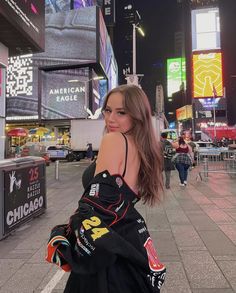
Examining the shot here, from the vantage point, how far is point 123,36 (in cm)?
13150

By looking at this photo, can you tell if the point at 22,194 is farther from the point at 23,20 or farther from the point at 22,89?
the point at 22,89

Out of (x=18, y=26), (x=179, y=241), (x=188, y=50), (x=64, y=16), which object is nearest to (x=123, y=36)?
(x=188, y=50)

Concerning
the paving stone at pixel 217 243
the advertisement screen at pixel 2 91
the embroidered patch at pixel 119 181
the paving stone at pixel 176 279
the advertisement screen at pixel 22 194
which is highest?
the advertisement screen at pixel 2 91

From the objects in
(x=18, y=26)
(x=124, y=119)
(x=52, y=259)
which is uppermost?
(x=18, y=26)

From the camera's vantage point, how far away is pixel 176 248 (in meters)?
5.45

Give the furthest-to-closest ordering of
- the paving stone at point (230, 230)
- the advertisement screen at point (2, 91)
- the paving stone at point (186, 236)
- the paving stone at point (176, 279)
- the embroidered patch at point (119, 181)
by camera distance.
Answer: the advertisement screen at point (2, 91) < the paving stone at point (230, 230) < the paving stone at point (186, 236) < the paving stone at point (176, 279) < the embroidered patch at point (119, 181)

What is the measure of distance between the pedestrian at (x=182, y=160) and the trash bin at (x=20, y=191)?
590 cm

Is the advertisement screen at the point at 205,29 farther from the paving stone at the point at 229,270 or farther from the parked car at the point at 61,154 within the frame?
the paving stone at the point at 229,270

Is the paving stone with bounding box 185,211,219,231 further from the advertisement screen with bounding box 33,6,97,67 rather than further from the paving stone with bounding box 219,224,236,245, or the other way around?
the advertisement screen with bounding box 33,6,97,67

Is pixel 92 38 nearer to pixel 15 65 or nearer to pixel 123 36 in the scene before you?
pixel 15 65

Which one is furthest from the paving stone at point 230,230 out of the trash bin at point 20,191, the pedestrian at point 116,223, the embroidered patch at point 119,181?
the embroidered patch at point 119,181

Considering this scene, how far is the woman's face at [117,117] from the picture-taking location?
198 centimetres

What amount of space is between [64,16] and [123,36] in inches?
2960

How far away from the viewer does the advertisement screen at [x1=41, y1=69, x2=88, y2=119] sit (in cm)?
5550
